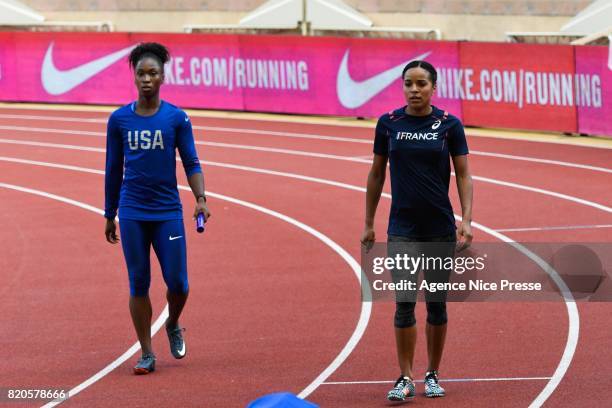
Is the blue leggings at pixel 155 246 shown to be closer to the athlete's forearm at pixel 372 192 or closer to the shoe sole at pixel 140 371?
the shoe sole at pixel 140 371

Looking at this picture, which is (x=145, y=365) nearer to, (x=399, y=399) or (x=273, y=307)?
(x=399, y=399)

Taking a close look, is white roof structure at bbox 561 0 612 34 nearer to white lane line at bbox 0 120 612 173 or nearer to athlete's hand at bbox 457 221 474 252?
white lane line at bbox 0 120 612 173

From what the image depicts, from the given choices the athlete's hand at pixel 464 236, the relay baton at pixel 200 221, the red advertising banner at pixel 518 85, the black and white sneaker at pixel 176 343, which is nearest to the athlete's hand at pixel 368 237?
the athlete's hand at pixel 464 236

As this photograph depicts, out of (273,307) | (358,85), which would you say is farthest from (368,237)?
(358,85)

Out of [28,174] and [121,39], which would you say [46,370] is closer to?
[28,174]

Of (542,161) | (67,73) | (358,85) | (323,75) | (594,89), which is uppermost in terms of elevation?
(67,73)

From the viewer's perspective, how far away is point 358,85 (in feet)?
85.5

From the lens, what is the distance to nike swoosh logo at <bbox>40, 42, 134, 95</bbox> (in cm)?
3022

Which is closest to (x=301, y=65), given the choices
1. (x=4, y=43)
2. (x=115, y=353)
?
(x=4, y=43)

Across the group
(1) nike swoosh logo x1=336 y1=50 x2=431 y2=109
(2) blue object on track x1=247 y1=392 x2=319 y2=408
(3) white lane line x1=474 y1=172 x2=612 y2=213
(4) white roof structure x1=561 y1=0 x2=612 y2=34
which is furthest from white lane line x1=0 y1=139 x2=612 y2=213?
(4) white roof structure x1=561 y1=0 x2=612 y2=34

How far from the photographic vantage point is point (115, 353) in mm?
9102

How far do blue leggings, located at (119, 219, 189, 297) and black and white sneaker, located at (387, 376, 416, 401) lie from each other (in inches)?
67.9

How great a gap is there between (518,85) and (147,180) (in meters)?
15.9

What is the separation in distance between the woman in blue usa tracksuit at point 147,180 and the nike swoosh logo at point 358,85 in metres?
17.1
